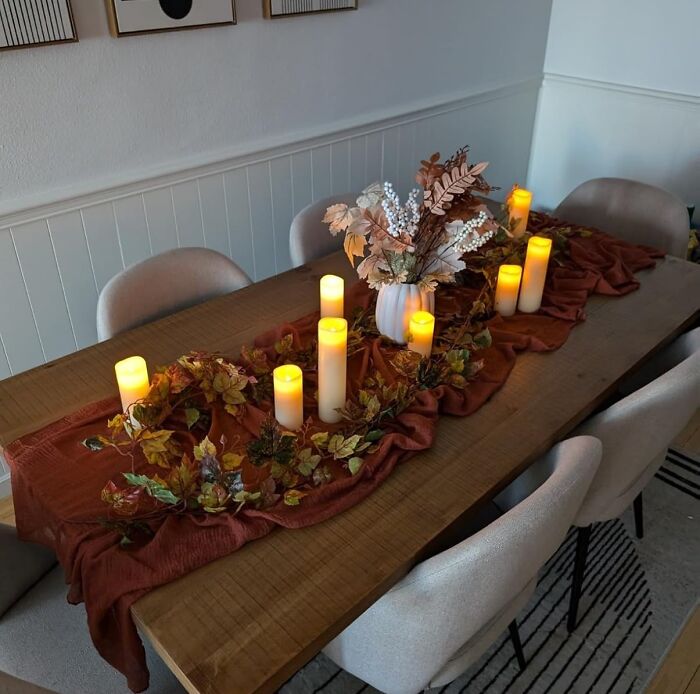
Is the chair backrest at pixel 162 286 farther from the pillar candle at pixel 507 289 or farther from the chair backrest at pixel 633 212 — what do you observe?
the chair backrest at pixel 633 212

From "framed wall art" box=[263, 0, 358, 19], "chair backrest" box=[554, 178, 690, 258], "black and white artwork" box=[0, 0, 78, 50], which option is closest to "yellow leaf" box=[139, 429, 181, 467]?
"black and white artwork" box=[0, 0, 78, 50]

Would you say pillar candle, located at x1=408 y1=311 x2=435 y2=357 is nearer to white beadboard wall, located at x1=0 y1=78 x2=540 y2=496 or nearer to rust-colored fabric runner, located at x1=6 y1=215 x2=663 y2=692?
rust-colored fabric runner, located at x1=6 y1=215 x2=663 y2=692

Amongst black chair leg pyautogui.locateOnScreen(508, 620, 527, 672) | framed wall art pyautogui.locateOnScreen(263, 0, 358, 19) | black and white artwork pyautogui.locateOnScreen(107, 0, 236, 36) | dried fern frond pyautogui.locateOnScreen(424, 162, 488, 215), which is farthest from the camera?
framed wall art pyautogui.locateOnScreen(263, 0, 358, 19)

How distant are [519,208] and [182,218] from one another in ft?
3.38

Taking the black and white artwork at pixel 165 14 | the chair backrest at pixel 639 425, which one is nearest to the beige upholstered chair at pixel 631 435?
the chair backrest at pixel 639 425

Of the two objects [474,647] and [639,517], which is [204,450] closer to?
[474,647]

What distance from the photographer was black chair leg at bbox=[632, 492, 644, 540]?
1.75 m

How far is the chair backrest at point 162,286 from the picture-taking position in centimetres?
148

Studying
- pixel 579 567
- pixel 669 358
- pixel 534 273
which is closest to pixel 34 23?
pixel 534 273

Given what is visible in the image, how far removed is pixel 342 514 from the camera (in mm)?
978

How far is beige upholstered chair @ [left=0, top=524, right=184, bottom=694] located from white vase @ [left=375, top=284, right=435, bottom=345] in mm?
733

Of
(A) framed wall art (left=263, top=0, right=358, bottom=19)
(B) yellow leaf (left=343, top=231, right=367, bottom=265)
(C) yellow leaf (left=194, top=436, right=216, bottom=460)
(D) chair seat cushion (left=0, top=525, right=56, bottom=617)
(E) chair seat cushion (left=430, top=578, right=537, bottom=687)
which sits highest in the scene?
(A) framed wall art (left=263, top=0, right=358, bottom=19)

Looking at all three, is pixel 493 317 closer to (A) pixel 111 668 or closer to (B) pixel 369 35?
(A) pixel 111 668

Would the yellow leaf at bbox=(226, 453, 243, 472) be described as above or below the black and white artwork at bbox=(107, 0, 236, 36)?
below
